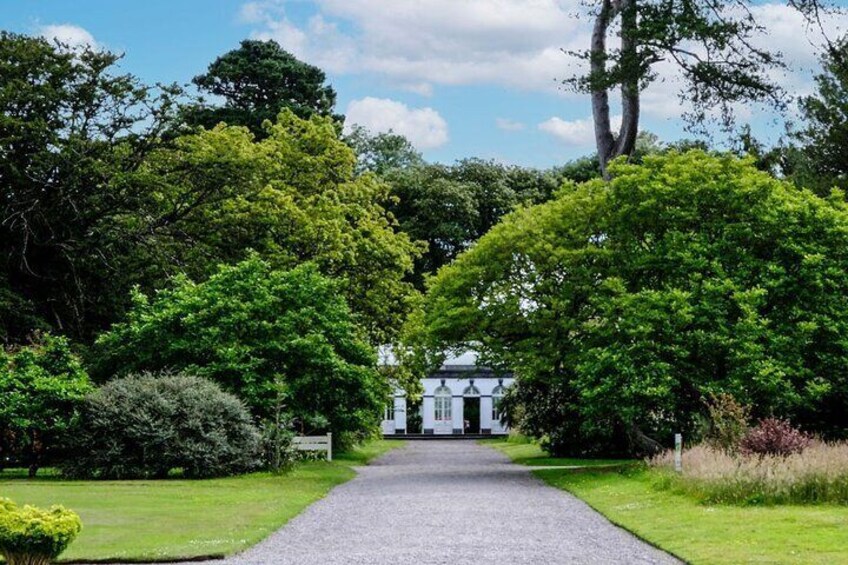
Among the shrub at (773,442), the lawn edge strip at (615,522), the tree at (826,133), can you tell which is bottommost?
the lawn edge strip at (615,522)

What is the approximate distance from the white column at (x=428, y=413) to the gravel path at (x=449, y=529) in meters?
41.7

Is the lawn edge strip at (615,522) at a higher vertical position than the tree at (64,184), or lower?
lower

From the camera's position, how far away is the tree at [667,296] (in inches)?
1069

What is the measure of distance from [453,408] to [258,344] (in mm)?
36610

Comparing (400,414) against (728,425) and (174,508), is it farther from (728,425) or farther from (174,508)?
(174,508)

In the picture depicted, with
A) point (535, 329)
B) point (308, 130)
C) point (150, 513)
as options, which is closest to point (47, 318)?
point (308, 130)

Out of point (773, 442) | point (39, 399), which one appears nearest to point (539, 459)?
point (39, 399)

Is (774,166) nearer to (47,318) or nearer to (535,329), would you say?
(535,329)

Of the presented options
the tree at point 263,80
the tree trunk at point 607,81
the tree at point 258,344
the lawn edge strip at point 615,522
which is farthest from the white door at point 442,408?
the lawn edge strip at point 615,522

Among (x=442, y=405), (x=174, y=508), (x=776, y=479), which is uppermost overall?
(x=442, y=405)

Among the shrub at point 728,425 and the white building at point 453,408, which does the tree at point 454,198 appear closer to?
the white building at point 453,408

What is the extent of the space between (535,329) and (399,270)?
508 inches

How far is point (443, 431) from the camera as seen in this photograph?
225 feet

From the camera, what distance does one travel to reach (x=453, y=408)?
68.7 meters
